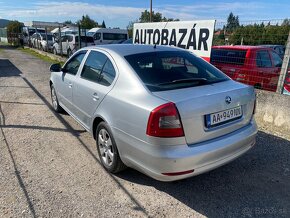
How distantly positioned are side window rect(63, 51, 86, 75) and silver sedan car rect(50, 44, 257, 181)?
1.64 ft

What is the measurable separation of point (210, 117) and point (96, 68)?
188cm

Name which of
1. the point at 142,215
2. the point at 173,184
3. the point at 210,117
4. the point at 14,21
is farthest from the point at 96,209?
the point at 14,21

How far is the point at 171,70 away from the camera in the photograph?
3307 mm

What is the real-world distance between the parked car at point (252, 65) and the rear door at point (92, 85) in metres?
4.30

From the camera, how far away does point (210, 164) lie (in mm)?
2713

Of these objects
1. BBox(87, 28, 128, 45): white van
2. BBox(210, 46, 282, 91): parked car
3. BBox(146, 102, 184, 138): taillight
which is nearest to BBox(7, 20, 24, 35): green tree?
BBox(87, 28, 128, 45): white van

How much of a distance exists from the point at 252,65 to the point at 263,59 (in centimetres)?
48

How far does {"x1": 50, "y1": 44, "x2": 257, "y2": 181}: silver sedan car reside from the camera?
2543 millimetres

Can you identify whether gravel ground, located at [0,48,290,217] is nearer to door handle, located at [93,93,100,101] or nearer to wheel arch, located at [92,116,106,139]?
wheel arch, located at [92,116,106,139]

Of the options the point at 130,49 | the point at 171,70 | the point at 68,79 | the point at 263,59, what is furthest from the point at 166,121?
the point at 263,59

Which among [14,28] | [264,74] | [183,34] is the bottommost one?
[264,74]

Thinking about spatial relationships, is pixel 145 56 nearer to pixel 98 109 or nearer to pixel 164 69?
pixel 164 69

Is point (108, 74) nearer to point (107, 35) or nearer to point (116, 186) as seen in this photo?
point (116, 186)

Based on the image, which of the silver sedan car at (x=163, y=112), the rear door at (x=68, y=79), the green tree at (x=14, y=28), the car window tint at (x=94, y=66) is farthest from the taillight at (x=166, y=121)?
the green tree at (x=14, y=28)
